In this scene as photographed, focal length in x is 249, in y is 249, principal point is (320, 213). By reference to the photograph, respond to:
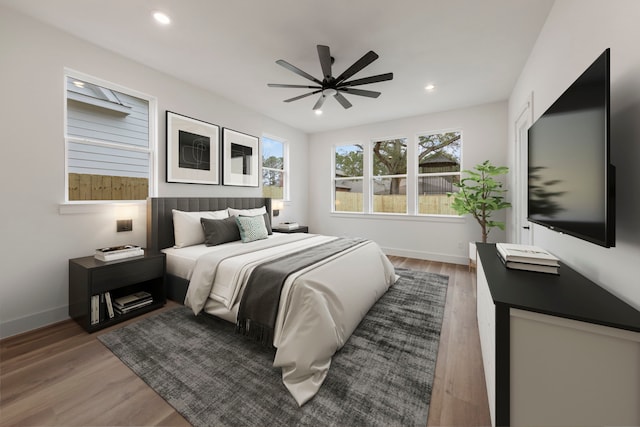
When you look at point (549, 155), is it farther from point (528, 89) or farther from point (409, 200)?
point (409, 200)

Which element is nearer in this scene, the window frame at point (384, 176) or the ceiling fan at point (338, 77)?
the ceiling fan at point (338, 77)

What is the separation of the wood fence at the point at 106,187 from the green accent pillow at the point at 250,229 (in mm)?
1190

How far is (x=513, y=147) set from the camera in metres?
3.55

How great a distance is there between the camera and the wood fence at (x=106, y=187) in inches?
99.7

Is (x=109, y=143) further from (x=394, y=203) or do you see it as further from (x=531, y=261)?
(x=394, y=203)

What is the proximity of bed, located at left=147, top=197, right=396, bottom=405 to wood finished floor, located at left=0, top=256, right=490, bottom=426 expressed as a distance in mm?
660

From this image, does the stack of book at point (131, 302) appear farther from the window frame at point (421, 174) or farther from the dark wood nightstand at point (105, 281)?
the window frame at point (421, 174)

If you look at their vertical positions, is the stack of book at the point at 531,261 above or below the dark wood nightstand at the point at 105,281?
above

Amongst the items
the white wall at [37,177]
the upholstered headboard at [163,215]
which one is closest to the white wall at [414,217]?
the upholstered headboard at [163,215]

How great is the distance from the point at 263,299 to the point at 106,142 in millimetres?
2520

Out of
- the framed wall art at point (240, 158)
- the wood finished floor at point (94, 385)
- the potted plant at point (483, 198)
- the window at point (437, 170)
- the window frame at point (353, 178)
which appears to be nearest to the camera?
the wood finished floor at point (94, 385)

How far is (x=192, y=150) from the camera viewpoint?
11.4ft

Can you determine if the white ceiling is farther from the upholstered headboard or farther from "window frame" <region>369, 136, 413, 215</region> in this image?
the upholstered headboard

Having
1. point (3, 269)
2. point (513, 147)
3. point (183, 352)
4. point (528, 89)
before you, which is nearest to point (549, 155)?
point (528, 89)
